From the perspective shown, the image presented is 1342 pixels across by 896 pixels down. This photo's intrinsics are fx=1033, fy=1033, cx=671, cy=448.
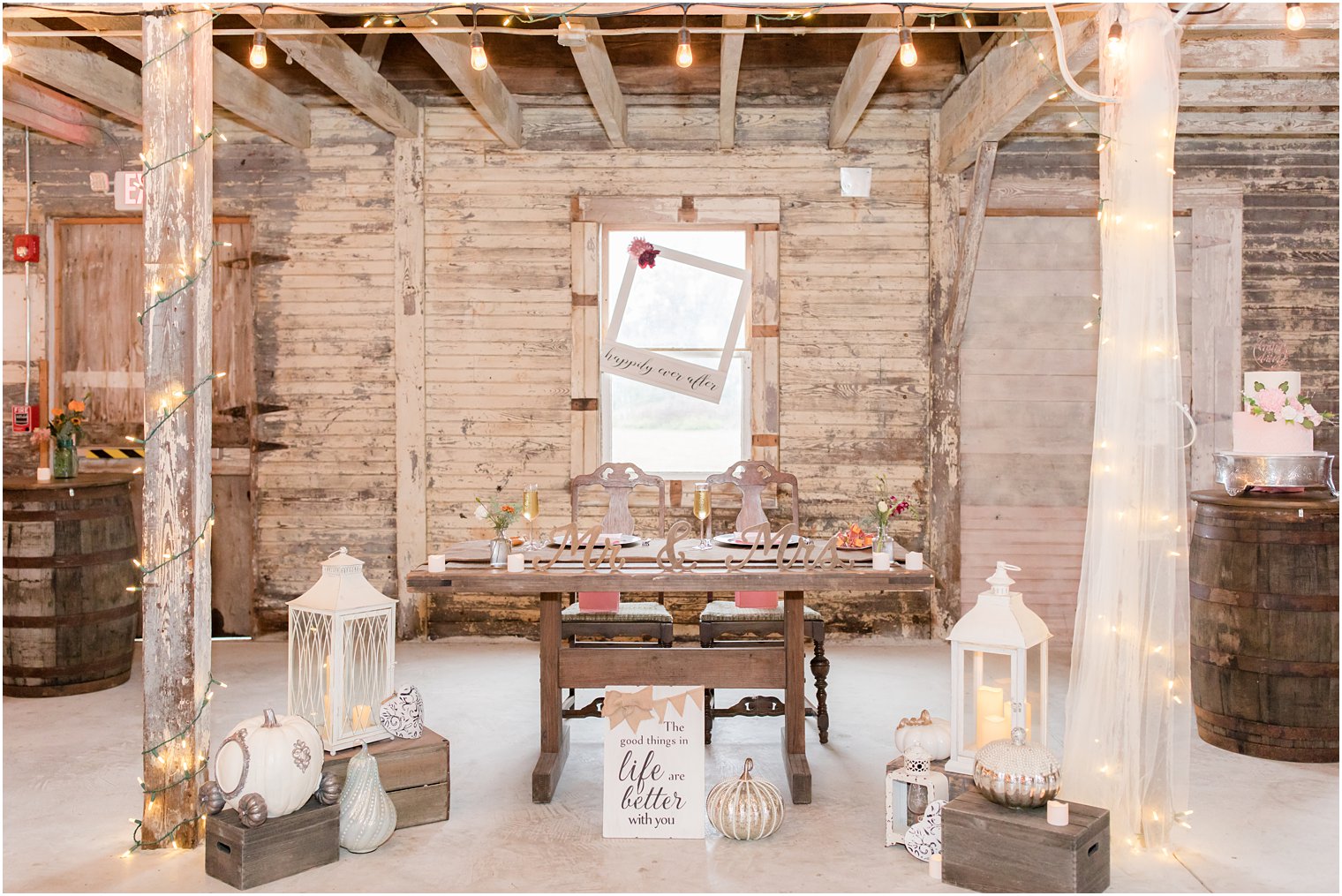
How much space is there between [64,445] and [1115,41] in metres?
4.63

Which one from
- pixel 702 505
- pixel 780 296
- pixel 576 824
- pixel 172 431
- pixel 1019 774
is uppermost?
pixel 780 296

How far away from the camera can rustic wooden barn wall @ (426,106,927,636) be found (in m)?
5.63

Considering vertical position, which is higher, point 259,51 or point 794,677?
point 259,51

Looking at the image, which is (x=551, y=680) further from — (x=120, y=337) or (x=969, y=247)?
(x=120, y=337)

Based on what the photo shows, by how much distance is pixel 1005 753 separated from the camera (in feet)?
8.73

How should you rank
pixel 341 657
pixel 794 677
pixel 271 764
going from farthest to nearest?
pixel 794 677, pixel 341 657, pixel 271 764

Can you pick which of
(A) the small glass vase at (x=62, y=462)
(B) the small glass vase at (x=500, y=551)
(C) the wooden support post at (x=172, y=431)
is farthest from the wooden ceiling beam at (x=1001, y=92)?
(A) the small glass vase at (x=62, y=462)

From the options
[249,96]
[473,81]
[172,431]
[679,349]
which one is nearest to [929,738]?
[172,431]

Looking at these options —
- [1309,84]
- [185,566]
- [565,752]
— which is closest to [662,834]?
[565,752]

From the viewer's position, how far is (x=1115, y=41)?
9.81 ft

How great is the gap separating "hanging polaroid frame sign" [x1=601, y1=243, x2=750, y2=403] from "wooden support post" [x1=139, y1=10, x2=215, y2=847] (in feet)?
9.46

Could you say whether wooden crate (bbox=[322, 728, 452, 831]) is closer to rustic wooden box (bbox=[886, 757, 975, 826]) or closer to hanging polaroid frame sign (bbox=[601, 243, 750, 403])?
rustic wooden box (bbox=[886, 757, 975, 826])

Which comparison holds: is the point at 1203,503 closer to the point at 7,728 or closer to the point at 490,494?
the point at 490,494

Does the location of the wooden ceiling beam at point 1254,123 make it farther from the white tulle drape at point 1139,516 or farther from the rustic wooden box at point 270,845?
the rustic wooden box at point 270,845
